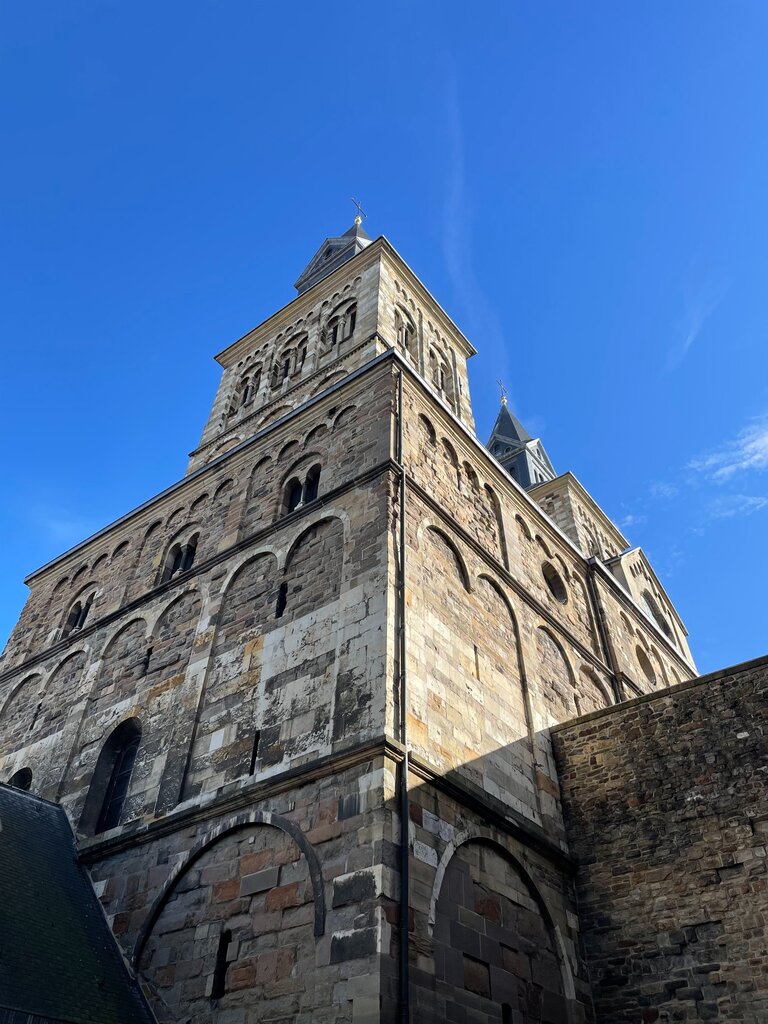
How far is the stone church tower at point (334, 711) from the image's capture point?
28.7 ft

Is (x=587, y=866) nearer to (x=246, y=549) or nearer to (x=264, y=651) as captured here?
(x=264, y=651)

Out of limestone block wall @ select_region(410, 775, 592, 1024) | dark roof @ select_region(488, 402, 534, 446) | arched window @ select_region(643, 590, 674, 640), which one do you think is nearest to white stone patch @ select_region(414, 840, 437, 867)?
limestone block wall @ select_region(410, 775, 592, 1024)

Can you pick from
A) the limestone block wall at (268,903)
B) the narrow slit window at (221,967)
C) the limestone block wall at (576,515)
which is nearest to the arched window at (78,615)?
the limestone block wall at (268,903)

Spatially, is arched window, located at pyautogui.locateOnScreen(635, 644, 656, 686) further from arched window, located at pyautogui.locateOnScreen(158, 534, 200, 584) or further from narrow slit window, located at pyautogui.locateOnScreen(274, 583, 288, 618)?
arched window, located at pyautogui.locateOnScreen(158, 534, 200, 584)

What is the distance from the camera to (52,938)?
982 cm

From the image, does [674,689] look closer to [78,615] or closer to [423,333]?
[78,615]

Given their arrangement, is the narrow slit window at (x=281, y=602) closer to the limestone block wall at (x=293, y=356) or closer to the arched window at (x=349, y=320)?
the limestone block wall at (x=293, y=356)

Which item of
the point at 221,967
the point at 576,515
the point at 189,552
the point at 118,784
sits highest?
the point at 576,515

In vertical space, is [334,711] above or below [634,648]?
below

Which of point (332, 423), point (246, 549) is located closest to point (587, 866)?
point (246, 549)

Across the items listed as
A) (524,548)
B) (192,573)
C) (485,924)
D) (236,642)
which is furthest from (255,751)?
(524,548)

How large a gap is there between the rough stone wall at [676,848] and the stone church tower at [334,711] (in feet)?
1.61

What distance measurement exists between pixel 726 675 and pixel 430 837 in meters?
5.35

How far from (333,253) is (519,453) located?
1030cm
